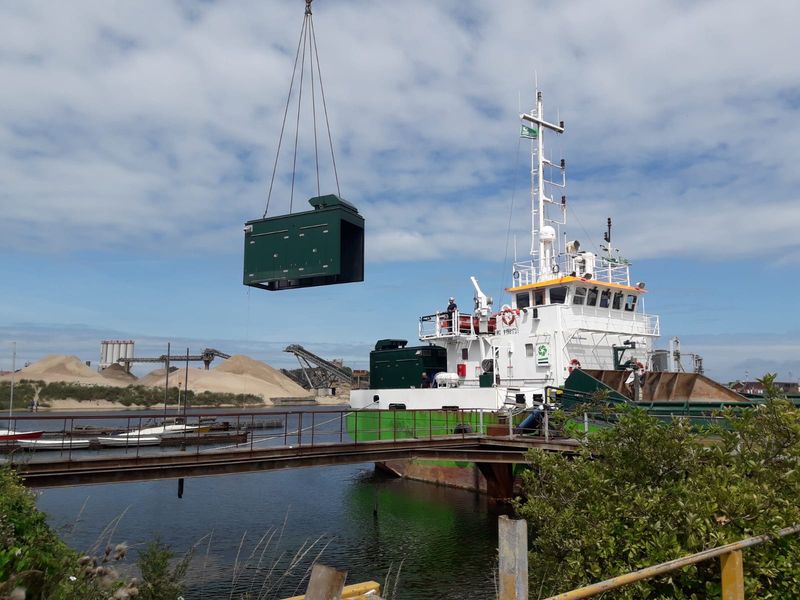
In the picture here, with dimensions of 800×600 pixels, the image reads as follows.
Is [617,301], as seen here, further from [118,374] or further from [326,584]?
[118,374]

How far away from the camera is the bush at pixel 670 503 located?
5234mm

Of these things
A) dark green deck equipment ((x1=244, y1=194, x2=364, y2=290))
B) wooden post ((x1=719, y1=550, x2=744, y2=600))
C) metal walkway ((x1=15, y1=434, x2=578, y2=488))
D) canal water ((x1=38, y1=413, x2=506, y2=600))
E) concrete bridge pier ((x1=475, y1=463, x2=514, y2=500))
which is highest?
dark green deck equipment ((x1=244, y1=194, x2=364, y2=290))

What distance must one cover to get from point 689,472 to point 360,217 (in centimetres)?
975

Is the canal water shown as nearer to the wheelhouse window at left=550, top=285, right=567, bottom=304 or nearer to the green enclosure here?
the green enclosure

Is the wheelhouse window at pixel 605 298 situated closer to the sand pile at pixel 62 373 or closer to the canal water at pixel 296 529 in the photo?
the canal water at pixel 296 529

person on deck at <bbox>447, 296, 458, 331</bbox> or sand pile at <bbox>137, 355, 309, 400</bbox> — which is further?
sand pile at <bbox>137, 355, 309, 400</bbox>

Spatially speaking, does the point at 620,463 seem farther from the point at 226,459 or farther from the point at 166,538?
the point at 166,538

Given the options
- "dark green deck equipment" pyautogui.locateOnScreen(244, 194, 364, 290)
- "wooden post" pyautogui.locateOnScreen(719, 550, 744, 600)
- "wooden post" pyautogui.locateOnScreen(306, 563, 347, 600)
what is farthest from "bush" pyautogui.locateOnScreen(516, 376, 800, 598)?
"dark green deck equipment" pyautogui.locateOnScreen(244, 194, 364, 290)

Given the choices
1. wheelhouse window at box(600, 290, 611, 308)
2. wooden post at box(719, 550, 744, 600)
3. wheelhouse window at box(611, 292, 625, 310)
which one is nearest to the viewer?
wooden post at box(719, 550, 744, 600)

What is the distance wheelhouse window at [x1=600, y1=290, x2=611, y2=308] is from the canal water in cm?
1067

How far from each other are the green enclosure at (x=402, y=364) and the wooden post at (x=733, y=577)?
27172 mm

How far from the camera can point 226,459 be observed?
1625cm

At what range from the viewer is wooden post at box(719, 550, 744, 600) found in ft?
13.4

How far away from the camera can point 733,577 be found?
410 centimetres
